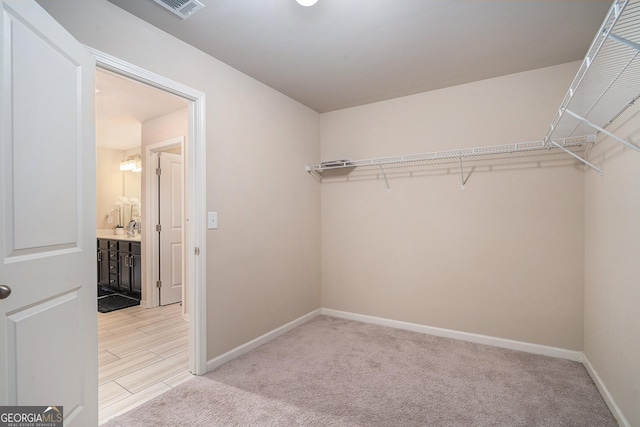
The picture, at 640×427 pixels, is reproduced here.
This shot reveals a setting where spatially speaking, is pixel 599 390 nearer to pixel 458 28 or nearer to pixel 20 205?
pixel 458 28

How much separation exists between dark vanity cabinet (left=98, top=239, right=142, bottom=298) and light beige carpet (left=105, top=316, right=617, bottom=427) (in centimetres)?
259

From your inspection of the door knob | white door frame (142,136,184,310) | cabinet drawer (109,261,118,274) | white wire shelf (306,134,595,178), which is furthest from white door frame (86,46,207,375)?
cabinet drawer (109,261,118,274)

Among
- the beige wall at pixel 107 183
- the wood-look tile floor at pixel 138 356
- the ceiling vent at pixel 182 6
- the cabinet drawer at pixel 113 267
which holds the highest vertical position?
the ceiling vent at pixel 182 6

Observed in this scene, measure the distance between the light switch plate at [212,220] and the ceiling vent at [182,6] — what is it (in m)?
1.31

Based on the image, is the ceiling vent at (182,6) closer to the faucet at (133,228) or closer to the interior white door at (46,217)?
the interior white door at (46,217)

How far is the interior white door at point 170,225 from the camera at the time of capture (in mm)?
4105

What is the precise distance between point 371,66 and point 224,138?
1.34 m

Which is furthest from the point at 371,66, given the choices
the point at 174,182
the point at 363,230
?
the point at 174,182

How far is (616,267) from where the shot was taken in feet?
5.96

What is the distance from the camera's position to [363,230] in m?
3.43

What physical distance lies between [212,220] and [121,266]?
3.09m

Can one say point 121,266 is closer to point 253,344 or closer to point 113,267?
point 113,267

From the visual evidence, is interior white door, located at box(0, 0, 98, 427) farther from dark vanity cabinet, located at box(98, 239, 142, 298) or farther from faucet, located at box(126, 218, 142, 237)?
faucet, located at box(126, 218, 142, 237)

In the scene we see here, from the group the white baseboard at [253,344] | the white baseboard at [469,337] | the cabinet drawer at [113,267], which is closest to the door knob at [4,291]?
the white baseboard at [253,344]
